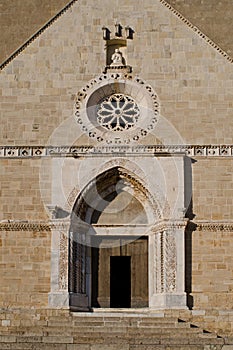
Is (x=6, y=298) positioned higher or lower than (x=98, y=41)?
lower

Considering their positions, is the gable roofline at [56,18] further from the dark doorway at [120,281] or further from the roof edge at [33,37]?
the dark doorway at [120,281]

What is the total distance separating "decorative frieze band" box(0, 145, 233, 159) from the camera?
18000 millimetres

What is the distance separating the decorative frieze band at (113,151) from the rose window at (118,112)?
630 millimetres

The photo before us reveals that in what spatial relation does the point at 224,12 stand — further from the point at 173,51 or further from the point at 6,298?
the point at 6,298

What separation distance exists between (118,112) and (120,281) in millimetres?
3755

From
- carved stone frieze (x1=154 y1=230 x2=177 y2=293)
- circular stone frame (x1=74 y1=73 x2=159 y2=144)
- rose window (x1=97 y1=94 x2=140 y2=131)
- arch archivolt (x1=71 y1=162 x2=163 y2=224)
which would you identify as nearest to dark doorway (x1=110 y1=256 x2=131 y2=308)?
carved stone frieze (x1=154 y1=230 x2=177 y2=293)

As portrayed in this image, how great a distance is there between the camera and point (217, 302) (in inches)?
686

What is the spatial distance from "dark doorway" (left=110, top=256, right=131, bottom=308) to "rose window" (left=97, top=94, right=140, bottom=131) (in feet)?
9.61

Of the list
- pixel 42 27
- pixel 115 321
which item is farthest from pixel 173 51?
pixel 115 321

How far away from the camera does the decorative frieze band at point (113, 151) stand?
1800 cm

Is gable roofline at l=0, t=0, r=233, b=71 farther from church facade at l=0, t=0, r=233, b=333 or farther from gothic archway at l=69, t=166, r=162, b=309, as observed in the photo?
gothic archway at l=69, t=166, r=162, b=309

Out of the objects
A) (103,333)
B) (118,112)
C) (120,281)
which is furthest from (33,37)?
(103,333)

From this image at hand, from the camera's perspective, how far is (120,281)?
18.6 meters

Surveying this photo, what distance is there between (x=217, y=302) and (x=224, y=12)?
7.04m
